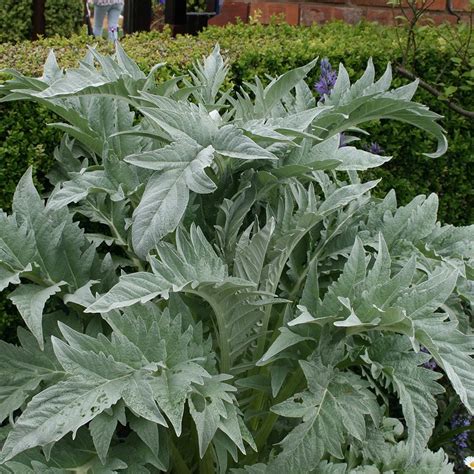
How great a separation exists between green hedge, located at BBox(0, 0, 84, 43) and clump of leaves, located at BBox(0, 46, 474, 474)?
831 cm

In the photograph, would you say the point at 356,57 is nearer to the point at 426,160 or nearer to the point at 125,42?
the point at 426,160

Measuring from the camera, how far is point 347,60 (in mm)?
Result: 3754

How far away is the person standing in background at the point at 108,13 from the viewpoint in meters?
9.06

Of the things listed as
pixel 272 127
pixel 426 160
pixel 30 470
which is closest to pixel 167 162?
pixel 272 127

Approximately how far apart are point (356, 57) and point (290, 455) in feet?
7.43

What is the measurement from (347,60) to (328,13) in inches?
55.3

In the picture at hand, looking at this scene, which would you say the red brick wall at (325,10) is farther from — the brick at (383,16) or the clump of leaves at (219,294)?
the clump of leaves at (219,294)

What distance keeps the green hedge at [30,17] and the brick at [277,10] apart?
5764mm

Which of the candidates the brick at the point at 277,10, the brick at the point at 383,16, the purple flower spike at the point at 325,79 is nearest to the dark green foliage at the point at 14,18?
the brick at the point at 277,10

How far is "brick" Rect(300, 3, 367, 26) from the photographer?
5.04 m

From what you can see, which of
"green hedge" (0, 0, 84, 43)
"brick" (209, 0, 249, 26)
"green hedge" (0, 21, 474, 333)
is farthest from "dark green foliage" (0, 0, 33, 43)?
"green hedge" (0, 21, 474, 333)

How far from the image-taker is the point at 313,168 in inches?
90.8

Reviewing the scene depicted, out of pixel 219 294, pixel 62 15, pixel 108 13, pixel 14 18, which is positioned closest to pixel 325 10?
pixel 219 294

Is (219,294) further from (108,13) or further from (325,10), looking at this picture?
(108,13)
